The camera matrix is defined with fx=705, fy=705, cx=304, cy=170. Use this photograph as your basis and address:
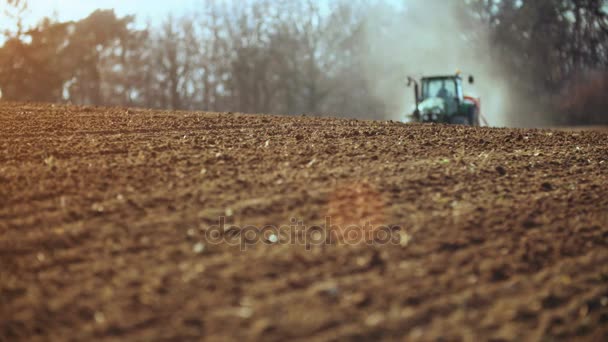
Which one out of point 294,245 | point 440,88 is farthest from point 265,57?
point 294,245

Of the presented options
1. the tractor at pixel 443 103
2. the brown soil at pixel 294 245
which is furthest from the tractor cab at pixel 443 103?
the brown soil at pixel 294 245

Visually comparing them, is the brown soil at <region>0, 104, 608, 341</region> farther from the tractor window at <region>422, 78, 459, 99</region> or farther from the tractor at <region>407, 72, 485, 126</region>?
the tractor window at <region>422, 78, 459, 99</region>

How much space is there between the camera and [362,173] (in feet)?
26.6

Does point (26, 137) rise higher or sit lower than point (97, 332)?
higher

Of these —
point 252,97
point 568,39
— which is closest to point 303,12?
point 252,97

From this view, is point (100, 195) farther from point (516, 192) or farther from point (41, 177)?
point (516, 192)

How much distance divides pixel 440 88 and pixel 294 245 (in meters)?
18.6

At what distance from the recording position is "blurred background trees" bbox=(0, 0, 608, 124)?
40.8 m

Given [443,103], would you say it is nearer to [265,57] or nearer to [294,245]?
[294,245]

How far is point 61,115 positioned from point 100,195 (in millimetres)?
6854

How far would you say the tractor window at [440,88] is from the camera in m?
23.3

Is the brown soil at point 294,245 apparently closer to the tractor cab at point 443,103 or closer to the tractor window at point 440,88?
the tractor cab at point 443,103

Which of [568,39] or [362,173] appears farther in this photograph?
[568,39]

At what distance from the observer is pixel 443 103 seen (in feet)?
72.5
